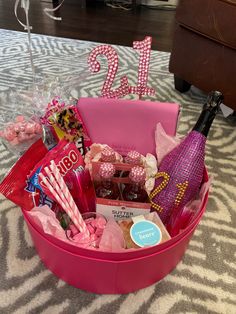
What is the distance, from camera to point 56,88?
0.79m

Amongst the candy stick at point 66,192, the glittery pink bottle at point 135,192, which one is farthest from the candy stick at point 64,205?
the glittery pink bottle at point 135,192

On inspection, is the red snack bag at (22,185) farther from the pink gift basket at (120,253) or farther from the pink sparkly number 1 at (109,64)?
the pink sparkly number 1 at (109,64)

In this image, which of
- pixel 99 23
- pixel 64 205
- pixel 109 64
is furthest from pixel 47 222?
pixel 99 23

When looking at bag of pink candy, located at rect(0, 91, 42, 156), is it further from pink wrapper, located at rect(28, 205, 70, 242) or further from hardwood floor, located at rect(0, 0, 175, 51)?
hardwood floor, located at rect(0, 0, 175, 51)

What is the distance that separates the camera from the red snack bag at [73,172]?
63 centimetres

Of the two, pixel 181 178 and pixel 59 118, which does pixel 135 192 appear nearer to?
pixel 181 178

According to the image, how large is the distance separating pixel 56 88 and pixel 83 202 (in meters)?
0.31

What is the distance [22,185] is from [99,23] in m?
1.98

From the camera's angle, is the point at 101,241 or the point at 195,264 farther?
the point at 195,264

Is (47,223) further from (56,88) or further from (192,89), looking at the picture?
(192,89)

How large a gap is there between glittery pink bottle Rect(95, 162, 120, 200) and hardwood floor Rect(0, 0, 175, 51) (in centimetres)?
141

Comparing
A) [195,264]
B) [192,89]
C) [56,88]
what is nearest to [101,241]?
[195,264]

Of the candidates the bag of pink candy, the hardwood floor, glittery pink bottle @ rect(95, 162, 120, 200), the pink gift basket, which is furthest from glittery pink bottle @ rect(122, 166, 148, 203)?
the hardwood floor

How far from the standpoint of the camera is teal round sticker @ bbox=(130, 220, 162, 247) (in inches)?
22.8
